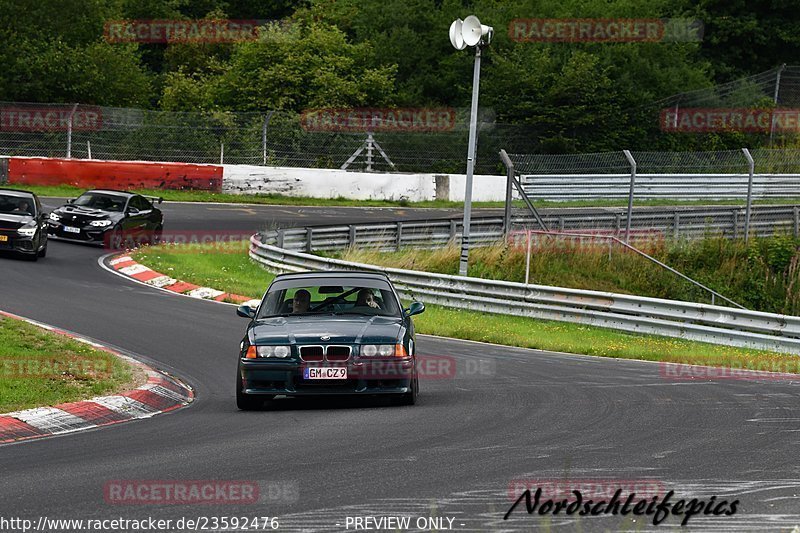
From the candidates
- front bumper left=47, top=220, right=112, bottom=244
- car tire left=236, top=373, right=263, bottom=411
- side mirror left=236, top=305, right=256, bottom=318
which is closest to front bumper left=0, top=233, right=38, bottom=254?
front bumper left=47, top=220, right=112, bottom=244

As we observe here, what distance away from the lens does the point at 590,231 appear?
29.9 meters

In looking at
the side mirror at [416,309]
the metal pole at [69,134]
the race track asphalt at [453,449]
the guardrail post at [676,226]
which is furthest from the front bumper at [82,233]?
the side mirror at [416,309]

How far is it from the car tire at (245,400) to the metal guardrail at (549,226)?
15874mm

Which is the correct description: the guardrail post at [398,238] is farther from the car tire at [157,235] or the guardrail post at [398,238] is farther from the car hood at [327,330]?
the car hood at [327,330]

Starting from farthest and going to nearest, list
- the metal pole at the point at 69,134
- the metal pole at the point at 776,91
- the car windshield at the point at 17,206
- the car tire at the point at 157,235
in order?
1. the metal pole at the point at 776,91
2. the metal pole at the point at 69,134
3. the car tire at the point at 157,235
4. the car windshield at the point at 17,206

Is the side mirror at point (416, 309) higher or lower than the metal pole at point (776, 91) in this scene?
lower

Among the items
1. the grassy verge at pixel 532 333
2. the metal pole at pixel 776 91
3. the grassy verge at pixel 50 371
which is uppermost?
the metal pole at pixel 776 91

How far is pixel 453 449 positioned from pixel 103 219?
793 inches

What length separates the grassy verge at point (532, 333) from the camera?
18.1 metres

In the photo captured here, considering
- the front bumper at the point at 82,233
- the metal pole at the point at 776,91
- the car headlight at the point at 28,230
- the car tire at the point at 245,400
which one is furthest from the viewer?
the metal pole at the point at 776,91

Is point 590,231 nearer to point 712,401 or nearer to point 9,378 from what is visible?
point 712,401

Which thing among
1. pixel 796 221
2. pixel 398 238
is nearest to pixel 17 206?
pixel 398 238

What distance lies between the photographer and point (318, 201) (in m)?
40.2

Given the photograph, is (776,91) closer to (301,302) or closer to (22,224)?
(22,224)
